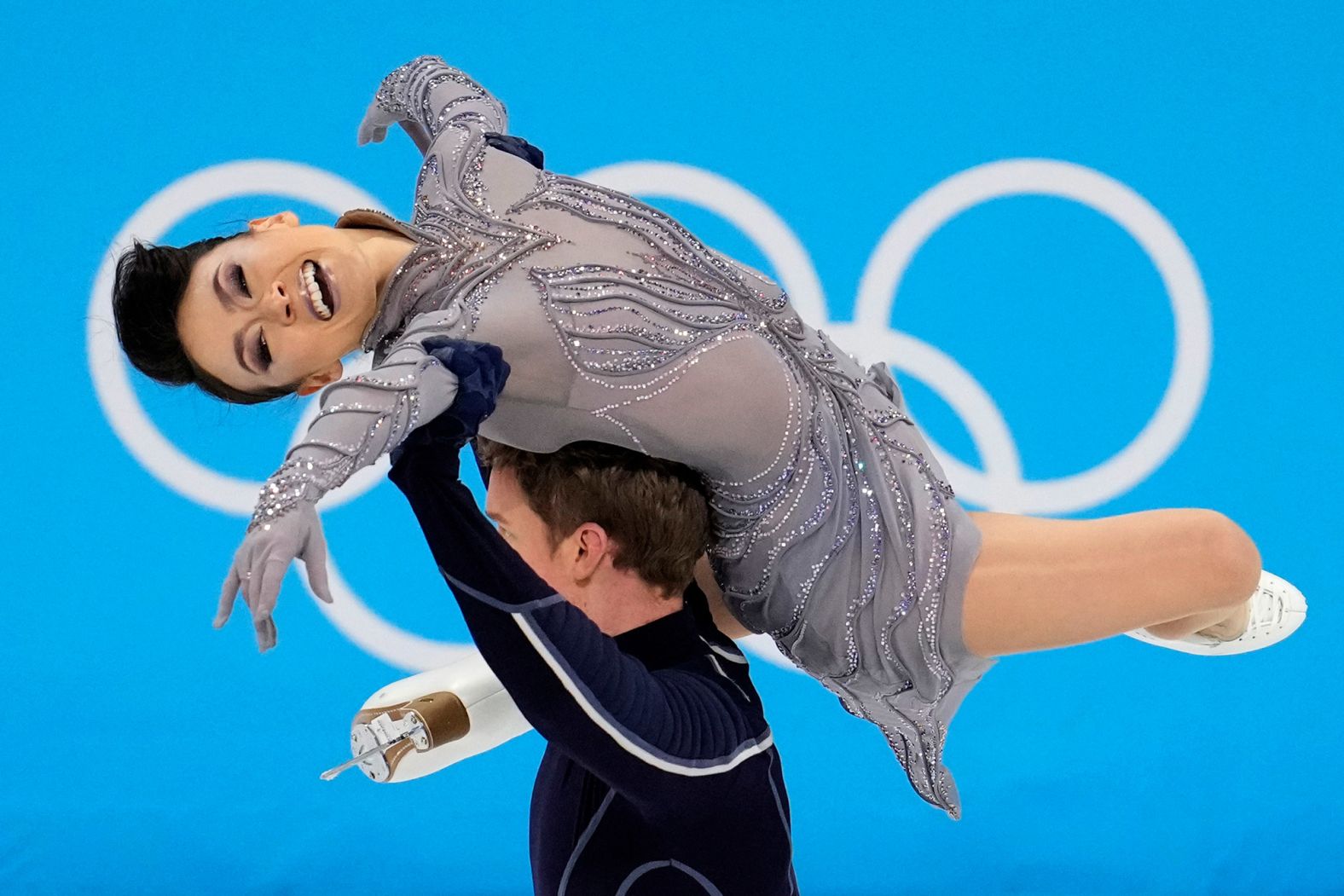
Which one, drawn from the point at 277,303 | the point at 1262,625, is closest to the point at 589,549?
the point at 277,303

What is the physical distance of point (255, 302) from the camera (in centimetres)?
198

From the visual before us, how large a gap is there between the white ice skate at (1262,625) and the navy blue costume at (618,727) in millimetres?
858

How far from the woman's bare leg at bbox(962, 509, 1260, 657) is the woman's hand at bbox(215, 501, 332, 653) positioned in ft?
3.34

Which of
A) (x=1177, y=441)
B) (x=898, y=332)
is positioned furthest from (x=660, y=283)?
(x=1177, y=441)

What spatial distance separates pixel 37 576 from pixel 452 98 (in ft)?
7.22

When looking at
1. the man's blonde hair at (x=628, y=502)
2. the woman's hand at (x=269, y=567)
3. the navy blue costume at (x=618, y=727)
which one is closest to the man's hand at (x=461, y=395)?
the navy blue costume at (x=618, y=727)

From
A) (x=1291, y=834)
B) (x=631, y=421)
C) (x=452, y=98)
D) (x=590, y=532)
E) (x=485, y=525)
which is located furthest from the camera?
(x=1291, y=834)

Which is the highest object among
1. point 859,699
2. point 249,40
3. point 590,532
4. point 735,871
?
point 249,40

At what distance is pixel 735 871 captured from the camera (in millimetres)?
2010

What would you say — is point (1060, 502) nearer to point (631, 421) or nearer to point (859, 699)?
point (859, 699)

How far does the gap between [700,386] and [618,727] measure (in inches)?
18.6

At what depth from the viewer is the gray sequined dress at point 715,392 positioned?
195cm

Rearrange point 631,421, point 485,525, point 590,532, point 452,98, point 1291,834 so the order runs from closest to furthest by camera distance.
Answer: point 485,525, point 631,421, point 590,532, point 452,98, point 1291,834

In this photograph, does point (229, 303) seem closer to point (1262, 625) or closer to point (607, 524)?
point (607, 524)
